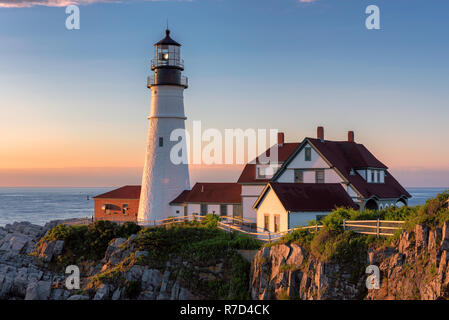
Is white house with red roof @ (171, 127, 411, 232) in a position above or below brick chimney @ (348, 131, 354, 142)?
below

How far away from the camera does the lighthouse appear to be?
4575 centimetres

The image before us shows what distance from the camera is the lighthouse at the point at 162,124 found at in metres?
45.8

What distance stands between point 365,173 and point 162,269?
16752mm

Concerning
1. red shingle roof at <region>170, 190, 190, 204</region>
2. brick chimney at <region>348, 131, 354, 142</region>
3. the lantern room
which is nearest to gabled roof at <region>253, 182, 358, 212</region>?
brick chimney at <region>348, 131, 354, 142</region>

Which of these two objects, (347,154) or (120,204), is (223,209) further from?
(120,204)

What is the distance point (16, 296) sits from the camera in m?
30.3

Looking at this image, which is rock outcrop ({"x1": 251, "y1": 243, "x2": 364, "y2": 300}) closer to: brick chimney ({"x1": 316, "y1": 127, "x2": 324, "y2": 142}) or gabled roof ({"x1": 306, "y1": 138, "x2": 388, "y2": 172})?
gabled roof ({"x1": 306, "y1": 138, "x2": 388, "y2": 172})

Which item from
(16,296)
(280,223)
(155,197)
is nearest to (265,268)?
(280,223)

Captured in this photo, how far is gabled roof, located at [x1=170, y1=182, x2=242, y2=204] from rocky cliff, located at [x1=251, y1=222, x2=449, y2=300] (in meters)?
19.1

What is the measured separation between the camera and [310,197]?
110 feet

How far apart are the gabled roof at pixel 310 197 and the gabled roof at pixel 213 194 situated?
11.1 m

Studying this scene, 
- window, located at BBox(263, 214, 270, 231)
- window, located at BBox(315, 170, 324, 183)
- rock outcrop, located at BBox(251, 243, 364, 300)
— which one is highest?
window, located at BBox(315, 170, 324, 183)

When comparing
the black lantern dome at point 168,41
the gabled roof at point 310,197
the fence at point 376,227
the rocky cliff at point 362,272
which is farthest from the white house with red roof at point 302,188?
the black lantern dome at point 168,41
